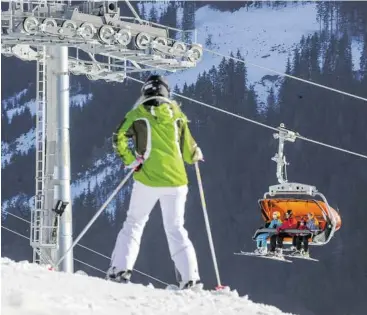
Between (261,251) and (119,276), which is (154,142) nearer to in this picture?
(119,276)

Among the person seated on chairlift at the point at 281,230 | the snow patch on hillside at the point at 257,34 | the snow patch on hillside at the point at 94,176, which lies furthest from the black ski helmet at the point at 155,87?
the snow patch on hillside at the point at 257,34

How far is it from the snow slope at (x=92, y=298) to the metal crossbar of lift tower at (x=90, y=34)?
28.9 ft

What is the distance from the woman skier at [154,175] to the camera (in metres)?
6.36

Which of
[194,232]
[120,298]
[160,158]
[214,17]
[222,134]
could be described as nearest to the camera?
[120,298]

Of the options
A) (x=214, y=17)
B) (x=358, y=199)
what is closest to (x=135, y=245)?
(x=358, y=199)

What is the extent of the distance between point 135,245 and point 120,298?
4.70 ft

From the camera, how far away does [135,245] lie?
253 inches

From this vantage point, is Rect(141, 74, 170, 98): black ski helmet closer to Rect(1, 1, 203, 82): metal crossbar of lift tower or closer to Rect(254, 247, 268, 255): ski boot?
Rect(1, 1, 203, 82): metal crossbar of lift tower

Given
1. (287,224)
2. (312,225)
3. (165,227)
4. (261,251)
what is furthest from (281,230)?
(165,227)

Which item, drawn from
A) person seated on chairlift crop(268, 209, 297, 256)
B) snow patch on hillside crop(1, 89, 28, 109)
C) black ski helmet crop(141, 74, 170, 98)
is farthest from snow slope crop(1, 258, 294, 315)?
snow patch on hillside crop(1, 89, 28, 109)

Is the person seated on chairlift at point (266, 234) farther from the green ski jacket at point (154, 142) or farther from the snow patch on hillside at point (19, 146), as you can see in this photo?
the snow patch on hillside at point (19, 146)

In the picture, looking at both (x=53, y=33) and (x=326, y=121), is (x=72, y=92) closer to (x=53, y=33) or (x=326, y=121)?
(x=326, y=121)

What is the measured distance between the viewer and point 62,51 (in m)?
15.7

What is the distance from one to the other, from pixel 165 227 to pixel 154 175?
329 mm
